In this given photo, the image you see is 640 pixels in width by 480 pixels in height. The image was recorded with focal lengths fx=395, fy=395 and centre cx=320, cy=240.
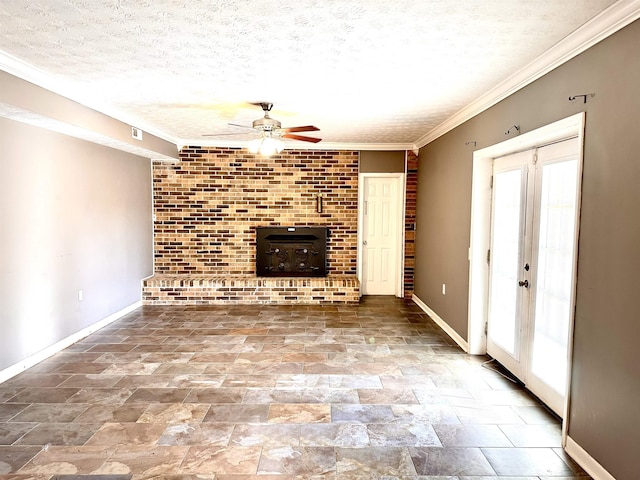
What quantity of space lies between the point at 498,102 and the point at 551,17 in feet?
4.52

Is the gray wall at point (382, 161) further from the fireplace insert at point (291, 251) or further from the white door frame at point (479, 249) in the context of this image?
the white door frame at point (479, 249)

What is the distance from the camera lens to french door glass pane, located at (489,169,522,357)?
11.3 ft

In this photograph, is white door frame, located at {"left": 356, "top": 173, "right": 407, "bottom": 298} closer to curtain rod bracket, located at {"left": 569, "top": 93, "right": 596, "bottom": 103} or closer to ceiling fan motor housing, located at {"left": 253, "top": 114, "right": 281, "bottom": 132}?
ceiling fan motor housing, located at {"left": 253, "top": 114, "right": 281, "bottom": 132}

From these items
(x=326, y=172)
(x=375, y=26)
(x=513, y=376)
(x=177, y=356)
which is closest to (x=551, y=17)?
(x=375, y=26)

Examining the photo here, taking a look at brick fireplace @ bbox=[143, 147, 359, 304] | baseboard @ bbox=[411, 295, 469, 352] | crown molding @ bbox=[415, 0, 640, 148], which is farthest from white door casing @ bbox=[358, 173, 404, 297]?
crown molding @ bbox=[415, 0, 640, 148]

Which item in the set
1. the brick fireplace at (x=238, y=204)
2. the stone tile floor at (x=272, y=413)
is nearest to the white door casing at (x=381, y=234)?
the brick fireplace at (x=238, y=204)

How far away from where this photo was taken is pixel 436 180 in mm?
5309

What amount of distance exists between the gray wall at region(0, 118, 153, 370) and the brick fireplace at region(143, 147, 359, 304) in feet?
2.66

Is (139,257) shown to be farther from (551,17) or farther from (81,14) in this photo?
(551,17)

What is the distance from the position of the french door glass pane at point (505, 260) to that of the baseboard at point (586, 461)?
1.12m

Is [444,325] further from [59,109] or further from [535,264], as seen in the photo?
[59,109]

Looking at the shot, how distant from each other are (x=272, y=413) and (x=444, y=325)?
9.07ft

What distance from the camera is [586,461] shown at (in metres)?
Answer: 2.22

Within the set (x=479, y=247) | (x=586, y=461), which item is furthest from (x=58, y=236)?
(x=586, y=461)
